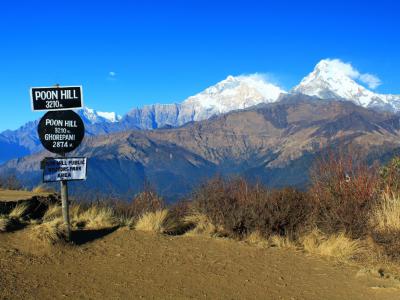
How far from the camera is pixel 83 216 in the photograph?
12.2 metres

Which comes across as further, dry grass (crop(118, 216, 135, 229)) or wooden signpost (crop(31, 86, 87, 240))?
dry grass (crop(118, 216, 135, 229))

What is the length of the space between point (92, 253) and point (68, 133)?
108 inches

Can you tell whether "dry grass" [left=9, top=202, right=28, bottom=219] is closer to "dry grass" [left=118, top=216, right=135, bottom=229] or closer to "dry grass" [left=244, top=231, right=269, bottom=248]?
"dry grass" [left=118, top=216, right=135, bottom=229]

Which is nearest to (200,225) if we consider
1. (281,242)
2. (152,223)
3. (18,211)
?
(152,223)

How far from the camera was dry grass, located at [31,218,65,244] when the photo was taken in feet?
30.5

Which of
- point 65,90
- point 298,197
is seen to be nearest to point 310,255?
point 298,197

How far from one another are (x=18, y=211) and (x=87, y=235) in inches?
83.5

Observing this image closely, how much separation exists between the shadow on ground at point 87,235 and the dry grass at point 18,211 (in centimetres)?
161

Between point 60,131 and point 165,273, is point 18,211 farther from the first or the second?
point 165,273

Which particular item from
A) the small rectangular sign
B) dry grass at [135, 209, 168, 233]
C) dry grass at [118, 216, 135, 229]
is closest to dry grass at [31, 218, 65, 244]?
dry grass at [118, 216, 135, 229]

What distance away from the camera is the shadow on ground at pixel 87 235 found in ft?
32.5

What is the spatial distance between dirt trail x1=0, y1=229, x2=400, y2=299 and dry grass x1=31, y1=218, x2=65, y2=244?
184 millimetres

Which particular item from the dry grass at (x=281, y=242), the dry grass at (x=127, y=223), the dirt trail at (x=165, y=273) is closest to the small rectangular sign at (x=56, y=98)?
the dirt trail at (x=165, y=273)

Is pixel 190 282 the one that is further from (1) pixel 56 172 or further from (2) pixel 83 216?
(2) pixel 83 216
